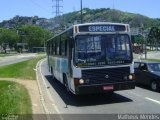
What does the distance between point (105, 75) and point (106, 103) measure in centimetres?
107

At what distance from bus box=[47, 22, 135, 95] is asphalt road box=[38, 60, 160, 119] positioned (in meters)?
0.60

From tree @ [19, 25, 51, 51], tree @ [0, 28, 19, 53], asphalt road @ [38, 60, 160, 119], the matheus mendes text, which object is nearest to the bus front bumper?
asphalt road @ [38, 60, 160, 119]

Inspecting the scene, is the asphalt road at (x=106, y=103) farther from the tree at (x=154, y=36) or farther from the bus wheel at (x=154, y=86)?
the tree at (x=154, y=36)

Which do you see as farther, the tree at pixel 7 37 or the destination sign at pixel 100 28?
the tree at pixel 7 37

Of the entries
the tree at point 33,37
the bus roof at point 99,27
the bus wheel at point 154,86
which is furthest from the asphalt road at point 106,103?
the tree at point 33,37

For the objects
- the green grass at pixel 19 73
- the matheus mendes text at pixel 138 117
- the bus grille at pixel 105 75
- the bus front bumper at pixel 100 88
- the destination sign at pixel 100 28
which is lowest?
the green grass at pixel 19 73

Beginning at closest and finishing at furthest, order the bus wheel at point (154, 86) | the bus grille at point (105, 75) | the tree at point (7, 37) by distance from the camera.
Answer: the bus grille at point (105, 75)
the bus wheel at point (154, 86)
the tree at point (7, 37)

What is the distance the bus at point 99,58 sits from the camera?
13.6m

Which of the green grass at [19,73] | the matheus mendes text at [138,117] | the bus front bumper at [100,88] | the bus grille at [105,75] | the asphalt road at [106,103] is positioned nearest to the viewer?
the matheus mendes text at [138,117]

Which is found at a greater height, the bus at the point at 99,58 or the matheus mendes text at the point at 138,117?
the bus at the point at 99,58

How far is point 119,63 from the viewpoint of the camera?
13883mm

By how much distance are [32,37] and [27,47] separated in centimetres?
861

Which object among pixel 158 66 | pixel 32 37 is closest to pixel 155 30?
pixel 32 37

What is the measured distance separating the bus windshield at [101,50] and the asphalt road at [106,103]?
61.6 inches
